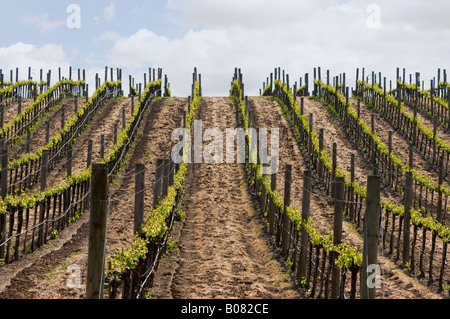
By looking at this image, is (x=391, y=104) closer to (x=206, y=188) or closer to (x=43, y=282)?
(x=206, y=188)

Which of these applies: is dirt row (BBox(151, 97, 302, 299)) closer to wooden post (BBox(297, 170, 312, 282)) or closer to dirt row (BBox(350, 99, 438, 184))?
wooden post (BBox(297, 170, 312, 282))

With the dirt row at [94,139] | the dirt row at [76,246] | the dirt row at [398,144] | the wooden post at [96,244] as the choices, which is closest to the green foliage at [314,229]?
the dirt row at [76,246]

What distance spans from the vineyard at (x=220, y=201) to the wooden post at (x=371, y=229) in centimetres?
2

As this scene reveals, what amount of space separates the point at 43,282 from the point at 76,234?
12.6 feet

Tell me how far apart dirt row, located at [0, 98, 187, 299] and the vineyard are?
0.05 m

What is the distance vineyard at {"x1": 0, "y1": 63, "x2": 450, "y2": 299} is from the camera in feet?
26.9

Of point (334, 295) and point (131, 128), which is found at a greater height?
point (131, 128)

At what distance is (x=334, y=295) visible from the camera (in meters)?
7.92

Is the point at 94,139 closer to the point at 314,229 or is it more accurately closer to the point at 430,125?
the point at 314,229

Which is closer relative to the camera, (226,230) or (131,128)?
(226,230)

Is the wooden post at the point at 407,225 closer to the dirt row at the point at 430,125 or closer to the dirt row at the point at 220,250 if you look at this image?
the dirt row at the point at 220,250

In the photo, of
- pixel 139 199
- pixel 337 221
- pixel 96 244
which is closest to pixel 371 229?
pixel 337 221
